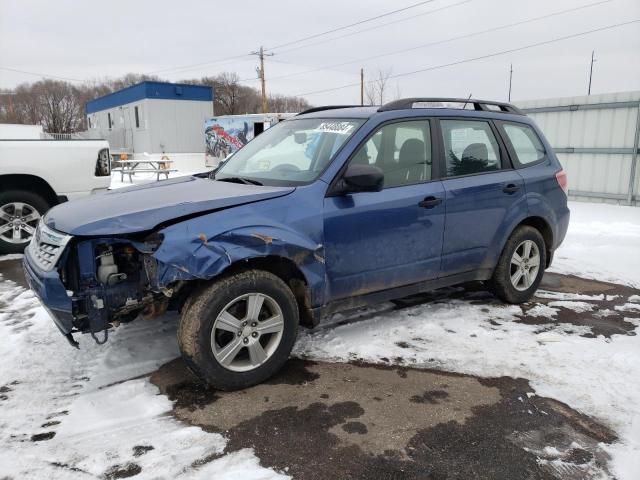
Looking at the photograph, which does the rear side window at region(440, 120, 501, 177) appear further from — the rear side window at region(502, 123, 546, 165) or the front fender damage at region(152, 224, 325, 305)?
the front fender damage at region(152, 224, 325, 305)

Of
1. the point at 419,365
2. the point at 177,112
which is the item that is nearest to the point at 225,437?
the point at 419,365

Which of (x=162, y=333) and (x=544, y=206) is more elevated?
(x=544, y=206)

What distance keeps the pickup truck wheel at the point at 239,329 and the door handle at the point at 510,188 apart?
232 cm

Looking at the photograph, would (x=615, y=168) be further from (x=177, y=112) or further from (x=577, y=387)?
(x=177, y=112)

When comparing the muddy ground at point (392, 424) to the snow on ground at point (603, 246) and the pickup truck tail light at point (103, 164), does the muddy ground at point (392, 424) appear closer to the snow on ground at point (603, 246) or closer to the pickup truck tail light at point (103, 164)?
the snow on ground at point (603, 246)

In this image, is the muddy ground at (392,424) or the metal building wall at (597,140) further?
the metal building wall at (597,140)

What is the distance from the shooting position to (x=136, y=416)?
298cm

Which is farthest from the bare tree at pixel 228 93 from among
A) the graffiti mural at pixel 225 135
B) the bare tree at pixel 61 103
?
the graffiti mural at pixel 225 135

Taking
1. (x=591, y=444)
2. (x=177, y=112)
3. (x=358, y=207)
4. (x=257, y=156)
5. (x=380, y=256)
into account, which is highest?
(x=177, y=112)

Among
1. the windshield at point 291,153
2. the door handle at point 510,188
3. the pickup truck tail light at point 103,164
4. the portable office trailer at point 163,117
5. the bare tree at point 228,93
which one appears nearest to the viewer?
the windshield at point 291,153

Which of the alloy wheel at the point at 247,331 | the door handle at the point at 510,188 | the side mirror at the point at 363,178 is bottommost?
the alloy wheel at the point at 247,331

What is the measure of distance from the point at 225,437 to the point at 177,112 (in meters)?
36.3

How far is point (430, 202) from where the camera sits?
4.01m

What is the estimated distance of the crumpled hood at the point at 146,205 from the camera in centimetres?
299
